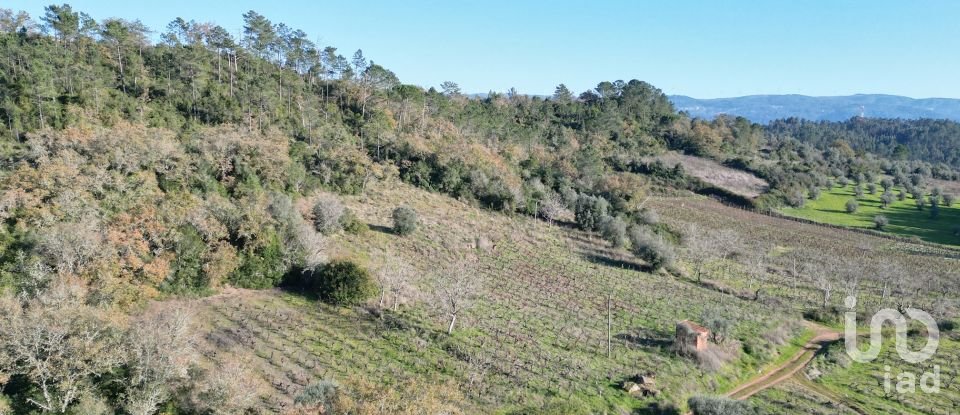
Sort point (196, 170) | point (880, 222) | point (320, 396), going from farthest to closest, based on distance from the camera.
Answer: point (880, 222)
point (196, 170)
point (320, 396)

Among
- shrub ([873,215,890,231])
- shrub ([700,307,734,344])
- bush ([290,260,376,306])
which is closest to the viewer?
bush ([290,260,376,306])

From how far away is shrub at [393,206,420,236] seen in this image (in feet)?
186

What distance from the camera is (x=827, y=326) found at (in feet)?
160

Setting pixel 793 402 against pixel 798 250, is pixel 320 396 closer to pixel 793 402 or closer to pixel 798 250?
pixel 793 402

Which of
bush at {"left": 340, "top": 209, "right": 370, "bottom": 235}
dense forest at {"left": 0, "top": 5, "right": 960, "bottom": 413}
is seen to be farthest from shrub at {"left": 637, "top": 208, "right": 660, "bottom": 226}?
bush at {"left": 340, "top": 209, "right": 370, "bottom": 235}

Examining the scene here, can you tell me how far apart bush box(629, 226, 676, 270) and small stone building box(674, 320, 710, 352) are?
70.0ft

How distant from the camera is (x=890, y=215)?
113m

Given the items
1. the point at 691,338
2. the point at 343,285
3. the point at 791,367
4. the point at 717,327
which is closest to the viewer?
the point at 691,338

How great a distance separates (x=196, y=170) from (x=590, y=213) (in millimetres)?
46955

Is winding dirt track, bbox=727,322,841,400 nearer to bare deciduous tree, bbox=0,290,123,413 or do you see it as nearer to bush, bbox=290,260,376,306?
bush, bbox=290,260,376,306

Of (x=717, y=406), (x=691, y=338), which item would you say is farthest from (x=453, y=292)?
(x=717, y=406)

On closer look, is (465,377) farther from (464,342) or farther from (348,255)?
(348,255)

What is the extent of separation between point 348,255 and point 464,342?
645 inches

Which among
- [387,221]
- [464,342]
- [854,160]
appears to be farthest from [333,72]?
[854,160]
